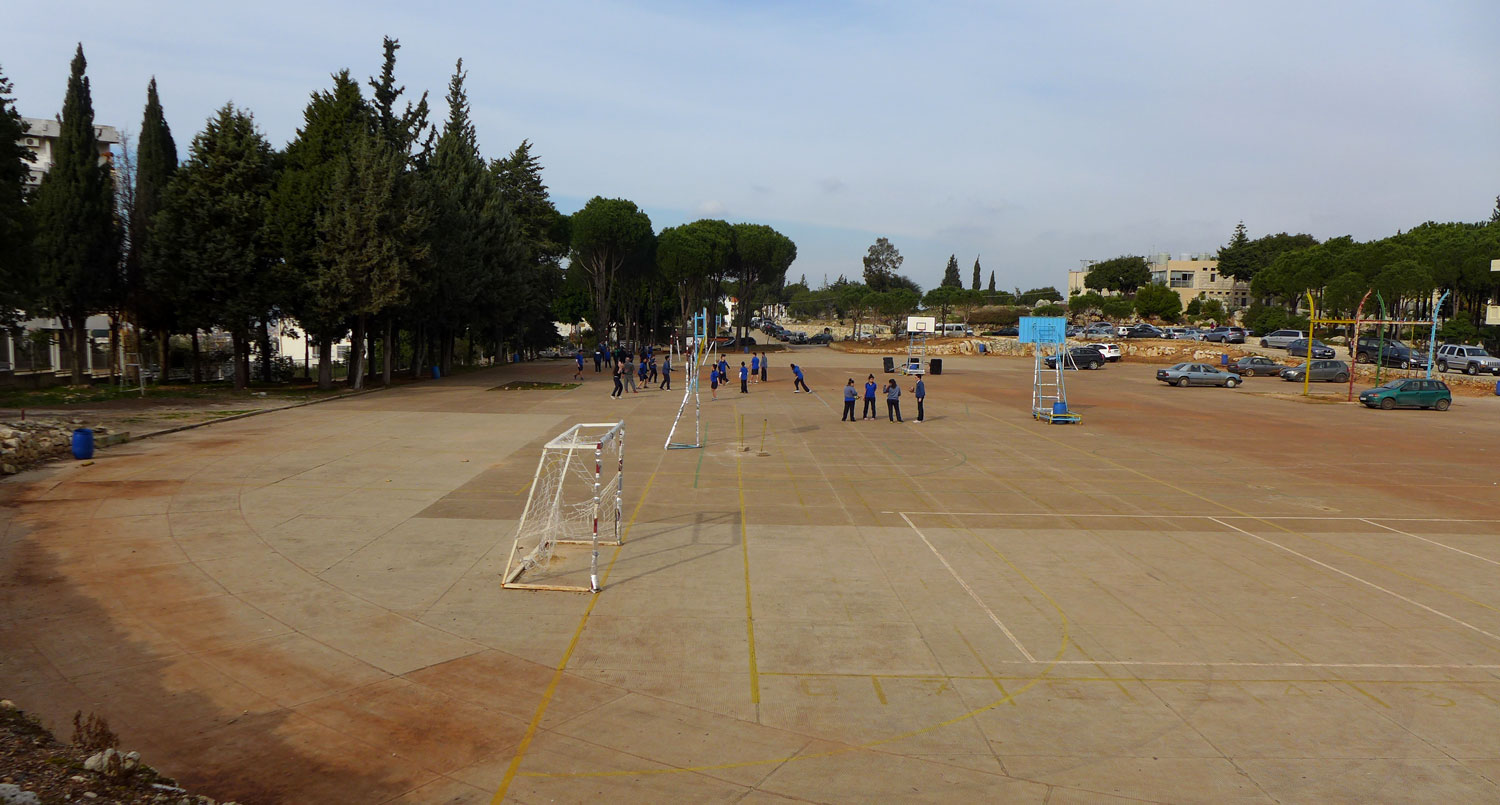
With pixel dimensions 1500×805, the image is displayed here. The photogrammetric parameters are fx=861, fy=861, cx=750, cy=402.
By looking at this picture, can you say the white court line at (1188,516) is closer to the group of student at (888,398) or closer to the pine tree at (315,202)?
the group of student at (888,398)

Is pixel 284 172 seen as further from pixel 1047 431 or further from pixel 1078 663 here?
pixel 1078 663

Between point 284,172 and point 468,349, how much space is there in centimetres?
2831

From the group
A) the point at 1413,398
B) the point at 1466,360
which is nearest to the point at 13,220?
the point at 1413,398

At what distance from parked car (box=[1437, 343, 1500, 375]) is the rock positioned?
229 ft

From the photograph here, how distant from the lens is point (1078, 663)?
9.58 meters

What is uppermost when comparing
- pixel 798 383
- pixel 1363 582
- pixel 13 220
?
pixel 13 220

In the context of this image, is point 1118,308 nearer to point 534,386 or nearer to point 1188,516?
point 534,386

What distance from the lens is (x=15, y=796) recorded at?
5270 millimetres

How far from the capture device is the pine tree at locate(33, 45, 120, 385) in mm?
36500

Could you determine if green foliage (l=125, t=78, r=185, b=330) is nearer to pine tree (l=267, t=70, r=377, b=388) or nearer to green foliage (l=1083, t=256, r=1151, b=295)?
pine tree (l=267, t=70, r=377, b=388)

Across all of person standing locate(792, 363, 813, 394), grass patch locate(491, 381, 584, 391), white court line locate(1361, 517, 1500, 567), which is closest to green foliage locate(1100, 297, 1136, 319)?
person standing locate(792, 363, 813, 394)

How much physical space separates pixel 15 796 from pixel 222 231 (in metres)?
35.6

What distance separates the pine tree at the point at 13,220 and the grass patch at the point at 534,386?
59.9 ft

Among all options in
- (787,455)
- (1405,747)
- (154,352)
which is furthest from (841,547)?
(154,352)
